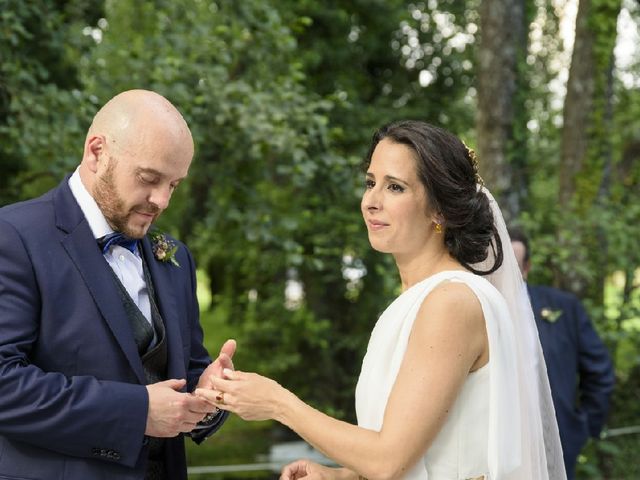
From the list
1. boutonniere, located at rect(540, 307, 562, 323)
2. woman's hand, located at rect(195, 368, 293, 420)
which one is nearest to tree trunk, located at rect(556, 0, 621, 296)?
boutonniere, located at rect(540, 307, 562, 323)

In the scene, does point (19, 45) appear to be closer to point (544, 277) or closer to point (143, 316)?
point (143, 316)

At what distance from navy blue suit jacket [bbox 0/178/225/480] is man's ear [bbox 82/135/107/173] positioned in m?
0.12

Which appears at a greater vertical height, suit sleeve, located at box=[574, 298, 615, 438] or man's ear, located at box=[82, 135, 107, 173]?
man's ear, located at box=[82, 135, 107, 173]

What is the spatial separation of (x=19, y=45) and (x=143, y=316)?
3455 mm

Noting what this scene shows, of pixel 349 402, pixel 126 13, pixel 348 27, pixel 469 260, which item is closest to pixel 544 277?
pixel 349 402

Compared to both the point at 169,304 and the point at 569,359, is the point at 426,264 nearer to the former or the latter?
the point at 169,304

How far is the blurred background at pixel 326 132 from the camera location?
5641 mm

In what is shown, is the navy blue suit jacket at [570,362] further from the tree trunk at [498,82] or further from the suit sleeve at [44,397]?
the suit sleeve at [44,397]

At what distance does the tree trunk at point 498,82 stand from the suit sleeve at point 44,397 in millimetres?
4969

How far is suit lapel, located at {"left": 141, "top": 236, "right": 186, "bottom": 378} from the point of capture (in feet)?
8.95

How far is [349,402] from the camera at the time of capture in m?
8.56

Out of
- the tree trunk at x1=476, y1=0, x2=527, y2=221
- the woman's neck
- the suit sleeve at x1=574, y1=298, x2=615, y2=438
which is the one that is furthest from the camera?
the tree trunk at x1=476, y1=0, x2=527, y2=221

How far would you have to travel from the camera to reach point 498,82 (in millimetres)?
7086

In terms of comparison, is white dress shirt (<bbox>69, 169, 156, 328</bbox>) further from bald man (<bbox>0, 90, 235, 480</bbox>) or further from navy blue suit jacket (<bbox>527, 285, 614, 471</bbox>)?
navy blue suit jacket (<bbox>527, 285, 614, 471</bbox>)
